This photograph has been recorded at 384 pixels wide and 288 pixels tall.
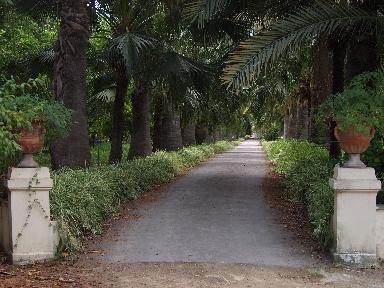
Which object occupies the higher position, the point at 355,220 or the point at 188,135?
the point at 188,135

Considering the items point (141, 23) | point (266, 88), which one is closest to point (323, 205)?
point (141, 23)

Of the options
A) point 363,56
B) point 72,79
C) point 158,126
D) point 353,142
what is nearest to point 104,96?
point 158,126

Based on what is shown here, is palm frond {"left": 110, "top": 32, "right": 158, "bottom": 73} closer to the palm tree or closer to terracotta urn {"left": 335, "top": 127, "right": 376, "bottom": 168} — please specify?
the palm tree

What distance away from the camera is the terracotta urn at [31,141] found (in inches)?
232

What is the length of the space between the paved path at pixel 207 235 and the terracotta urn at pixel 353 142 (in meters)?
1.29

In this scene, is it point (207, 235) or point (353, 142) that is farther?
point (207, 235)

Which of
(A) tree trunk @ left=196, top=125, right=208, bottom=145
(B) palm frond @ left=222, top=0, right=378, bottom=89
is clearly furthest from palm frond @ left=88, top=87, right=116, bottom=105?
(A) tree trunk @ left=196, top=125, right=208, bottom=145

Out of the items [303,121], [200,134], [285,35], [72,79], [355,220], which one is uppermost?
[285,35]

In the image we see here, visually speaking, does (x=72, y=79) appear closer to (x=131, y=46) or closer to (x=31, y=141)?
(x=131, y=46)

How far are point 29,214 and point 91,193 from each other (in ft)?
6.62

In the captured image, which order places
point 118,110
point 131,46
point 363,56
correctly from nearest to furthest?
point 363,56
point 131,46
point 118,110

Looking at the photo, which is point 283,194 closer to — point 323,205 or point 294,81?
point 323,205

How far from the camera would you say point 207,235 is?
7305 millimetres

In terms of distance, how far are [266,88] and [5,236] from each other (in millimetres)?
17766
